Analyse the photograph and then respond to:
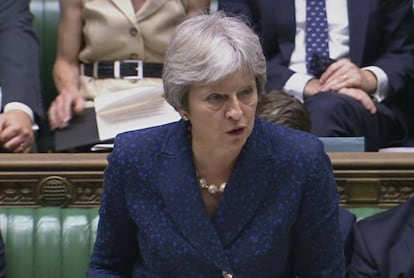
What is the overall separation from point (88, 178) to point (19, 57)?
52 cm

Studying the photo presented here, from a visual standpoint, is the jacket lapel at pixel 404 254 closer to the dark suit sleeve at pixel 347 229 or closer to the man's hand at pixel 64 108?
the dark suit sleeve at pixel 347 229

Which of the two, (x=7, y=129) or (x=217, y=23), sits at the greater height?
(x=217, y=23)

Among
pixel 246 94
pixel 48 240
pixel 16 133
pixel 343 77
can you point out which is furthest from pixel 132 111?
pixel 246 94

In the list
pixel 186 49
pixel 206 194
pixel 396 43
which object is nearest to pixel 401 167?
pixel 396 43

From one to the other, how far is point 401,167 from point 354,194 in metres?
0.12

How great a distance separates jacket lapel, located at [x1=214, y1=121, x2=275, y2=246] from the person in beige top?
1.09 metres

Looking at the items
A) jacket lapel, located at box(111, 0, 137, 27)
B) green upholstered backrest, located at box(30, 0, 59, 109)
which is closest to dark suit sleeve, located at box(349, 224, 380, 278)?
jacket lapel, located at box(111, 0, 137, 27)

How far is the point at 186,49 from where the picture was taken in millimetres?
1525

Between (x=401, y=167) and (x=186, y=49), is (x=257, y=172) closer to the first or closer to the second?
(x=186, y=49)

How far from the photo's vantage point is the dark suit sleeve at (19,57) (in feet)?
8.37

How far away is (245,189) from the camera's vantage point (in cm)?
162

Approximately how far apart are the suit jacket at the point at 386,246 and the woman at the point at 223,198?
0.36m

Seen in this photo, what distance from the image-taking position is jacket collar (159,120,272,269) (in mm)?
1615

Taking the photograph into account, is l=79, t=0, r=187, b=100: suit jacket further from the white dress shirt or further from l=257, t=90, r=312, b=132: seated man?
l=257, t=90, r=312, b=132: seated man
